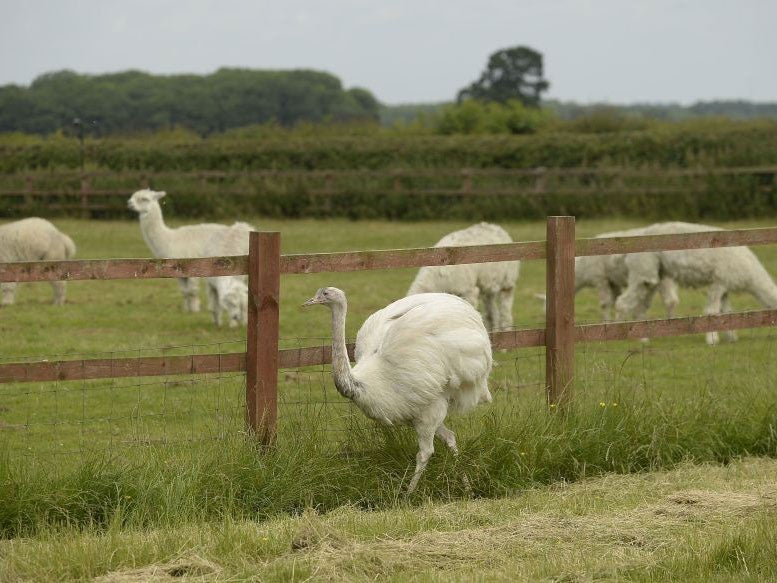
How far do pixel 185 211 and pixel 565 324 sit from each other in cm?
2548

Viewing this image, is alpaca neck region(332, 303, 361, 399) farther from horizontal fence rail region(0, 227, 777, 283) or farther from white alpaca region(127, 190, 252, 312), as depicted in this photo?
white alpaca region(127, 190, 252, 312)

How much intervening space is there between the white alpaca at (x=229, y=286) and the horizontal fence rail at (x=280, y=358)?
720 centimetres

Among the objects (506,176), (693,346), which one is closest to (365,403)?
(693,346)

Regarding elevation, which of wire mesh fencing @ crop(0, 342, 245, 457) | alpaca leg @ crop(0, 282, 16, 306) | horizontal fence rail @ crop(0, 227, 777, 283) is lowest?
wire mesh fencing @ crop(0, 342, 245, 457)

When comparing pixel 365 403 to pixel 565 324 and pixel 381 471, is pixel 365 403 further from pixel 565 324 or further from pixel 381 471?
pixel 565 324

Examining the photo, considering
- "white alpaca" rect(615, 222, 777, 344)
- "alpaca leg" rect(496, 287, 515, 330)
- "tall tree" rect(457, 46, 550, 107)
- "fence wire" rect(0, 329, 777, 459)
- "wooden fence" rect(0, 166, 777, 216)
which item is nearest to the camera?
"fence wire" rect(0, 329, 777, 459)

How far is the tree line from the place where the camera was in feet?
106

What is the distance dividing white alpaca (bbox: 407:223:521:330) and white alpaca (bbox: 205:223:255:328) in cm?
291

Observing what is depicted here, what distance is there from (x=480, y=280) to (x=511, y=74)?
4908cm

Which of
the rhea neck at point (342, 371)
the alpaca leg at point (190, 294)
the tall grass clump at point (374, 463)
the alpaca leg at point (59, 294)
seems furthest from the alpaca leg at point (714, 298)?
the alpaca leg at point (59, 294)

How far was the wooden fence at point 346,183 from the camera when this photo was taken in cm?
3052

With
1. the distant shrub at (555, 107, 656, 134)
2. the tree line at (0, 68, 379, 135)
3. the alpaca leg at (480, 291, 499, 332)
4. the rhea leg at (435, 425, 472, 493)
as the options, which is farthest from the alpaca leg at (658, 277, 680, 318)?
the distant shrub at (555, 107, 656, 134)

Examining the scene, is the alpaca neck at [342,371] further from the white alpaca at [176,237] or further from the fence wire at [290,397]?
the white alpaca at [176,237]

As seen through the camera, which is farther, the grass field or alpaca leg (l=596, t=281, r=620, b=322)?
alpaca leg (l=596, t=281, r=620, b=322)
